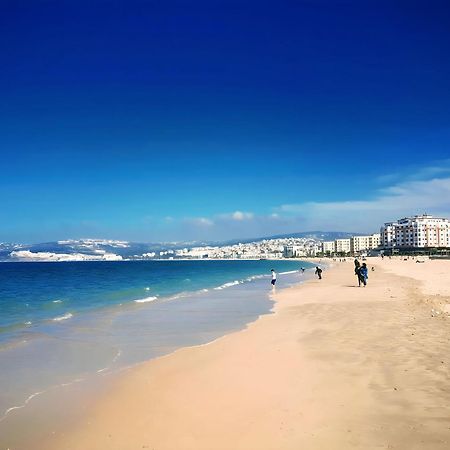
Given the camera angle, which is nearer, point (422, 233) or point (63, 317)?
point (63, 317)

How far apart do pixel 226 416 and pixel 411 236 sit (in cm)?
18595

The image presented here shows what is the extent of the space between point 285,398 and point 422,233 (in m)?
182

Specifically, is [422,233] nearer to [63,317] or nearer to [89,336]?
[63,317]

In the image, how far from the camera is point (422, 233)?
562 ft

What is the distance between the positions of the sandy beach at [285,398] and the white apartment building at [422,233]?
16902 centimetres

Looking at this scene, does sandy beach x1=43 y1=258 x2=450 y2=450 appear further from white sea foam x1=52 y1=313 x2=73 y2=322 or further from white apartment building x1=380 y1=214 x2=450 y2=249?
white apartment building x1=380 y1=214 x2=450 y2=249

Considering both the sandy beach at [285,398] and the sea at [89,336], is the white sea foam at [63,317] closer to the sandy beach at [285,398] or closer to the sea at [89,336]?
the sea at [89,336]

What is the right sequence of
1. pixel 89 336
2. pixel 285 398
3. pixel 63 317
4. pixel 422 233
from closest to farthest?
1. pixel 285 398
2. pixel 89 336
3. pixel 63 317
4. pixel 422 233

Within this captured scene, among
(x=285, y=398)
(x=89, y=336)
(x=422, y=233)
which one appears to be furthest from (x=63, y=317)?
(x=422, y=233)

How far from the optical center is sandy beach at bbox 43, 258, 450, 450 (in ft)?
17.6

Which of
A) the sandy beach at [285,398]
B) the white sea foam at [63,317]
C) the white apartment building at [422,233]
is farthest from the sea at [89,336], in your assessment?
the white apartment building at [422,233]

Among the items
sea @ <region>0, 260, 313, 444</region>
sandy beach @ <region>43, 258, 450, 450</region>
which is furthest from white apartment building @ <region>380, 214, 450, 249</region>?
sandy beach @ <region>43, 258, 450, 450</region>

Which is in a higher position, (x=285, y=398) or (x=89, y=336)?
(x=285, y=398)

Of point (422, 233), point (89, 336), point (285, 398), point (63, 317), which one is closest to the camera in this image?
point (285, 398)
